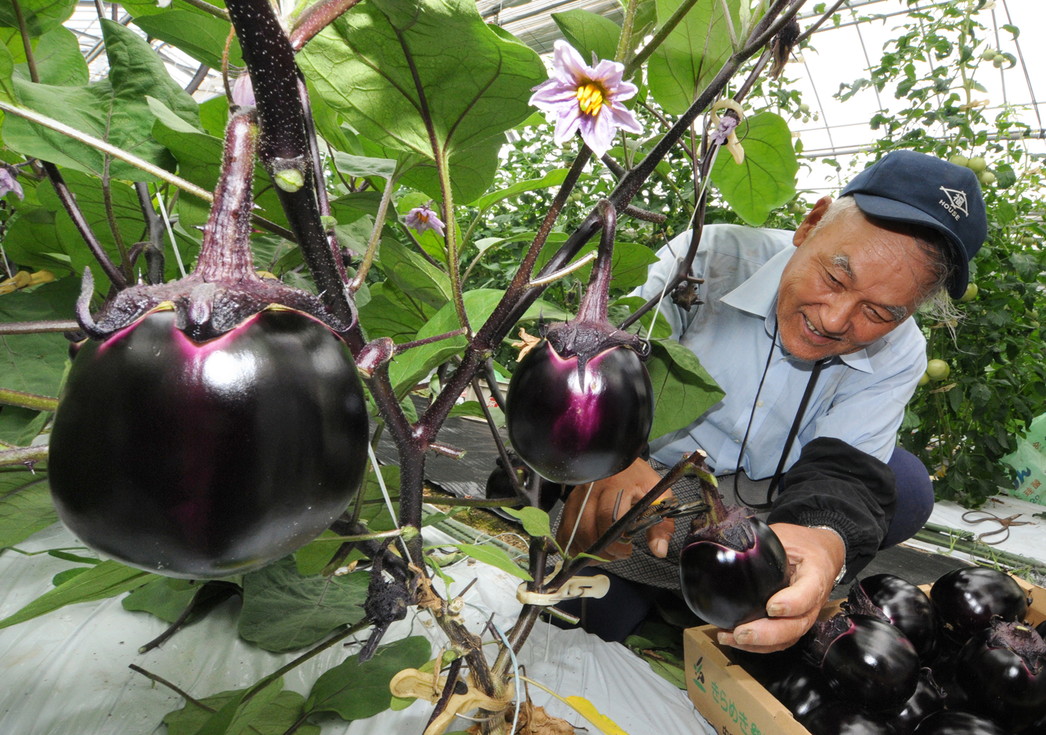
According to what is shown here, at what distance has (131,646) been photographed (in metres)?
0.60

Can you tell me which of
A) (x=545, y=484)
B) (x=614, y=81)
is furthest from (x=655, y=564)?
(x=614, y=81)

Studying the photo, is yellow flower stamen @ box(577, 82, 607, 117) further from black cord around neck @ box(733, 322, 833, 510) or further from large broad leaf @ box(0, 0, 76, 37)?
black cord around neck @ box(733, 322, 833, 510)

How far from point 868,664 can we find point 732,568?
0.29m

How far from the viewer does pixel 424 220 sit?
67 centimetres

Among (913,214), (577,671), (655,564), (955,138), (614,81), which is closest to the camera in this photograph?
(614,81)

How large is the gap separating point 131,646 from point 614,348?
549 millimetres

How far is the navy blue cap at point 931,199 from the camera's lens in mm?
816

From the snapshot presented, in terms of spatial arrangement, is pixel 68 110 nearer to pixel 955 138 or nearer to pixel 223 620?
pixel 223 620

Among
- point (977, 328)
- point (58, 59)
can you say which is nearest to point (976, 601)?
point (58, 59)

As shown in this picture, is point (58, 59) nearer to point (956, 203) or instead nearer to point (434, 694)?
point (434, 694)

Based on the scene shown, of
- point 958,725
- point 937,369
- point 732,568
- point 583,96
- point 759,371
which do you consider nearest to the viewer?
point 583,96

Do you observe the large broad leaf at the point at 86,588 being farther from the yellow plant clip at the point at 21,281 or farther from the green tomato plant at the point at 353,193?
the yellow plant clip at the point at 21,281

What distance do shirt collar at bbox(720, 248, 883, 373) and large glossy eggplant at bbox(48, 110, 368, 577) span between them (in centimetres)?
97

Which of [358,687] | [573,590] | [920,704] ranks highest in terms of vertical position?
[573,590]
